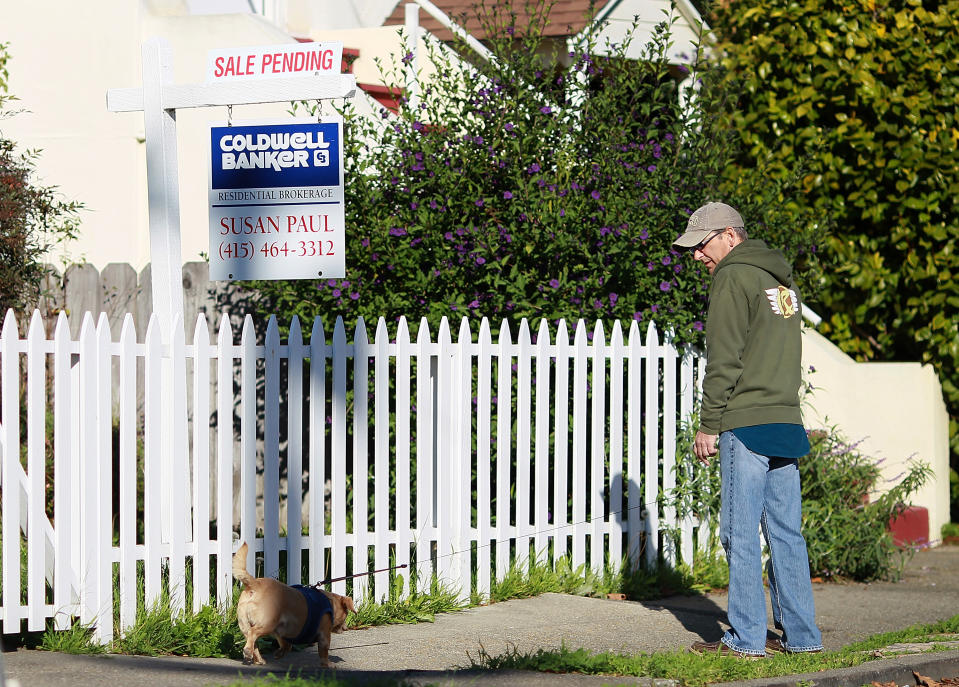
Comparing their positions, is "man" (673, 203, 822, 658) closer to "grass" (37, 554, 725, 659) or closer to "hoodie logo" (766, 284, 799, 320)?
"hoodie logo" (766, 284, 799, 320)

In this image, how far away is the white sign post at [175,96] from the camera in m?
6.34

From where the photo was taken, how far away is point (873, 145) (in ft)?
31.1

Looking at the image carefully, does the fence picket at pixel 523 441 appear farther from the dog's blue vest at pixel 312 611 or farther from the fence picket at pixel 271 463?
the dog's blue vest at pixel 312 611

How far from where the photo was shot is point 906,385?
Answer: 920 cm

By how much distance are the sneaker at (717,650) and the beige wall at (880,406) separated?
12.7 ft

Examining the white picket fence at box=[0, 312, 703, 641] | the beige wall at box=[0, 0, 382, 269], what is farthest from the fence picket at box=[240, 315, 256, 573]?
the beige wall at box=[0, 0, 382, 269]

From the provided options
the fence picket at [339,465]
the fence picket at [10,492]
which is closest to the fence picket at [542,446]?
the fence picket at [339,465]

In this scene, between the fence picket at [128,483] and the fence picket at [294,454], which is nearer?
the fence picket at [128,483]

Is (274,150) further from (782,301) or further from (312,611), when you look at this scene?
(782,301)

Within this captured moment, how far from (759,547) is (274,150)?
304 centimetres

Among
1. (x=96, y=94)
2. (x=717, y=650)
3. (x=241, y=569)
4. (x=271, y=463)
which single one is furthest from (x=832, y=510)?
(x=96, y=94)

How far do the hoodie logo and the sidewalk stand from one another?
4.99 ft

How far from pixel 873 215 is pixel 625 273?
9.34 ft

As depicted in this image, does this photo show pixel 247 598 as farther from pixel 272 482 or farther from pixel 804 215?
pixel 804 215
